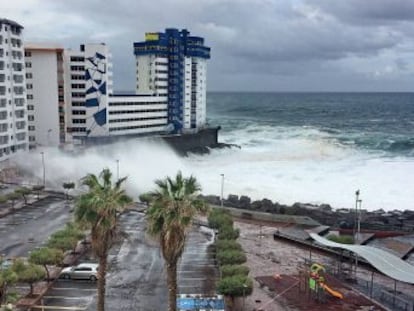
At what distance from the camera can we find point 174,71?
109750 mm

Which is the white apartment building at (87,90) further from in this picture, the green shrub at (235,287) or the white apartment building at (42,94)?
the green shrub at (235,287)

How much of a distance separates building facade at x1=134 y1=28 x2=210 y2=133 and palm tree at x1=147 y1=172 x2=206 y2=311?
8906 cm

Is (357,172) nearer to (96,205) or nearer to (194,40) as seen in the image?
(194,40)

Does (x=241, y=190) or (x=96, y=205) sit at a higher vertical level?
(x=96, y=205)

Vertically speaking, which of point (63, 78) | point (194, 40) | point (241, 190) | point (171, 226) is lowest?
point (241, 190)

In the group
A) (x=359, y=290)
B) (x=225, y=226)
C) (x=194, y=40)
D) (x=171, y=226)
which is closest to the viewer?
(x=171, y=226)

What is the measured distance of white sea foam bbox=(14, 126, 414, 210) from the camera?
226 ft

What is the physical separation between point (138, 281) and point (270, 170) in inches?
2242

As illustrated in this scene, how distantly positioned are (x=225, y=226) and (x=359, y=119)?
17006 centimetres

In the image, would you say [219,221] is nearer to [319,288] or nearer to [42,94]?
[319,288]

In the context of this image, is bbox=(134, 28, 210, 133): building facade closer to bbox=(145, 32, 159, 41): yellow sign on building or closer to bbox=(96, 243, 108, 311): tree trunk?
bbox=(145, 32, 159, 41): yellow sign on building

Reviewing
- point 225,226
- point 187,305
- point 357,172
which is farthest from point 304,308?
point 357,172

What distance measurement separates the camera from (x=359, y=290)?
32.5m

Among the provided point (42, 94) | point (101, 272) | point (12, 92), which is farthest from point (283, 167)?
point (101, 272)
